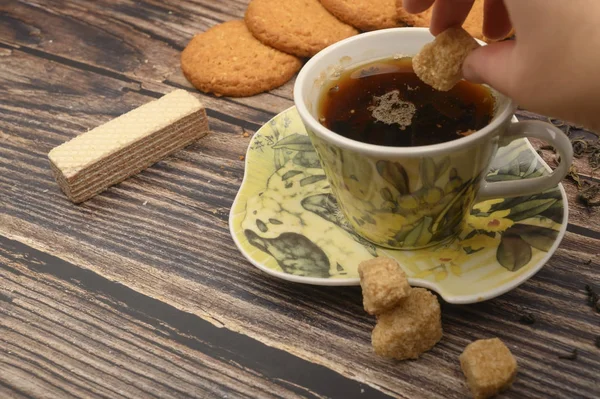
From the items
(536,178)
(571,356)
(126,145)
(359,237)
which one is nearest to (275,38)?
(126,145)

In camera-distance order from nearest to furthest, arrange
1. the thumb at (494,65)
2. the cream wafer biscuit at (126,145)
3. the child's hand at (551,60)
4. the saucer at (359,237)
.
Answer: the child's hand at (551,60) → the thumb at (494,65) → the saucer at (359,237) → the cream wafer biscuit at (126,145)

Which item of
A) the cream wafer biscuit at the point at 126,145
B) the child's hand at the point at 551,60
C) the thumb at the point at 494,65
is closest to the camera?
the child's hand at the point at 551,60

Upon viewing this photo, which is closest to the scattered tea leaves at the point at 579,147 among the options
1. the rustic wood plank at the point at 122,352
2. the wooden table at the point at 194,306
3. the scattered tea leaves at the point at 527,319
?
the wooden table at the point at 194,306

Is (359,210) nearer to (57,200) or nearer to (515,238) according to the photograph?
(515,238)

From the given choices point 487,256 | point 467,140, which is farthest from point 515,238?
point 467,140

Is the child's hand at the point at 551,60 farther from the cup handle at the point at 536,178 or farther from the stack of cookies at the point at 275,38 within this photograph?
the stack of cookies at the point at 275,38

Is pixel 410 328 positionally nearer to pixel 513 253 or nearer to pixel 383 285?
pixel 383 285
